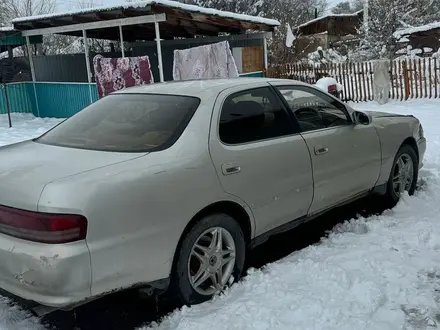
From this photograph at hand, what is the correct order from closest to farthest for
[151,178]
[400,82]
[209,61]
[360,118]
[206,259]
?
[151,178]
[206,259]
[360,118]
[209,61]
[400,82]

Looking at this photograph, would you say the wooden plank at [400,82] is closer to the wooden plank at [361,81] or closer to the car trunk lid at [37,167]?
the wooden plank at [361,81]

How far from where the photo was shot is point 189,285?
318cm

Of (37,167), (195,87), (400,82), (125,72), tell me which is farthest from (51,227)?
(400,82)

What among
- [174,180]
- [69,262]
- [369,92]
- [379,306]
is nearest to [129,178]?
[174,180]

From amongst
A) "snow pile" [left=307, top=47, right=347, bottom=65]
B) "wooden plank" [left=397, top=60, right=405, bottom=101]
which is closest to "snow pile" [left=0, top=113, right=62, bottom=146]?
"wooden plank" [left=397, top=60, right=405, bottom=101]

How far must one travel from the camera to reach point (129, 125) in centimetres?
356

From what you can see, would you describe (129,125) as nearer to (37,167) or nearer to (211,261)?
(37,167)

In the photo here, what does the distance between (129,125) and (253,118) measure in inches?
37.3

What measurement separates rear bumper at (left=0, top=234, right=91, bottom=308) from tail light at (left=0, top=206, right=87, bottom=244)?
3 cm

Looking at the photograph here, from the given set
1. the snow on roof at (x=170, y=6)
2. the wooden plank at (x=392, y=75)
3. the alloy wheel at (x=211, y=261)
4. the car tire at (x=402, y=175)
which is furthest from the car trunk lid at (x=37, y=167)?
the wooden plank at (x=392, y=75)

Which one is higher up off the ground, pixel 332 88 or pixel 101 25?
pixel 101 25

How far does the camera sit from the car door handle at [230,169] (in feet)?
10.9

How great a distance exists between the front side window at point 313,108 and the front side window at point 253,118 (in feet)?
0.58

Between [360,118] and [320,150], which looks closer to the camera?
[320,150]
